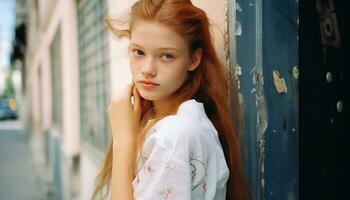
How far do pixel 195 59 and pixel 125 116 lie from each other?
275 millimetres

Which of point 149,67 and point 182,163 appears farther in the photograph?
point 149,67

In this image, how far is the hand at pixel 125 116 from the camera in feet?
4.24

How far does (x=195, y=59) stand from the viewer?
1274mm

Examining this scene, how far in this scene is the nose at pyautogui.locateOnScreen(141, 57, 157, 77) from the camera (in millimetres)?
1197

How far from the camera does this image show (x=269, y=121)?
4.17ft

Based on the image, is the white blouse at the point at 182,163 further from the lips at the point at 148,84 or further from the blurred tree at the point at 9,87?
the blurred tree at the point at 9,87

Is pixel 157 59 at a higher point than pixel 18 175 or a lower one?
higher

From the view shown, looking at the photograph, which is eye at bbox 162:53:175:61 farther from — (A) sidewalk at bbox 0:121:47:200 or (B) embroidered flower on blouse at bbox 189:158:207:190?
(A) sidewalk at bbox 0:121:47:200

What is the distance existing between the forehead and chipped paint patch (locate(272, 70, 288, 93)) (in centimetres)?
27
